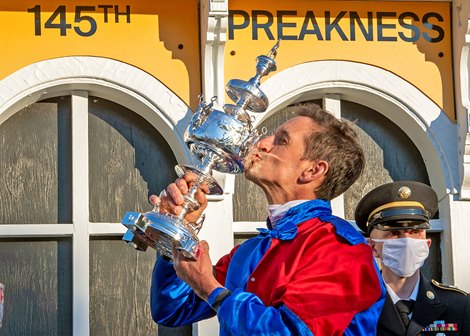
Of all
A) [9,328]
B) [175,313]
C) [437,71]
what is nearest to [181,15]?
[437,71]

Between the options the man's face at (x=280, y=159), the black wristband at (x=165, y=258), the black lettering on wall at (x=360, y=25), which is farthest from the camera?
the black lettering on wall at (x=360, y=25)

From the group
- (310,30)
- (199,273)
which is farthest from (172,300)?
(310,30)

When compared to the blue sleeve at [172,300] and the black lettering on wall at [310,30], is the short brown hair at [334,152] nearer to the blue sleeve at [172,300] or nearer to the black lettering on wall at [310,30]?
the blue sleeve at [172,300]

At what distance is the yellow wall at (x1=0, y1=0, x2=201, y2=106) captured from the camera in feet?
19.9

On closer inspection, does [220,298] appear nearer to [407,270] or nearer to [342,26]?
[407,270]

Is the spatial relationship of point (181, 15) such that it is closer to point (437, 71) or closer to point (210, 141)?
point (437, 71)

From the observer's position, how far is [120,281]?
611 centimetres

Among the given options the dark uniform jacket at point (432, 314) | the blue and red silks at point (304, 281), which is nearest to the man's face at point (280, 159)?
the blue and red silks at point (304, 281)

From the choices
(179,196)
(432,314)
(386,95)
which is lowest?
(432,314)

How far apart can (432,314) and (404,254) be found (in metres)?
0.26

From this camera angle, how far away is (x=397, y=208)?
4.79m

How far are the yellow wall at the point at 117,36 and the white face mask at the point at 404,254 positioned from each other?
1691mm

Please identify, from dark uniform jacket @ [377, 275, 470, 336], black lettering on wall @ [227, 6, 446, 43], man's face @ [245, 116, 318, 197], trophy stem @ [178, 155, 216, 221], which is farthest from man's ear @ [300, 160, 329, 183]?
black lettering on wall @ [227, 6, 446, 43]

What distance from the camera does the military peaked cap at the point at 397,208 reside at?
4.77 meters
